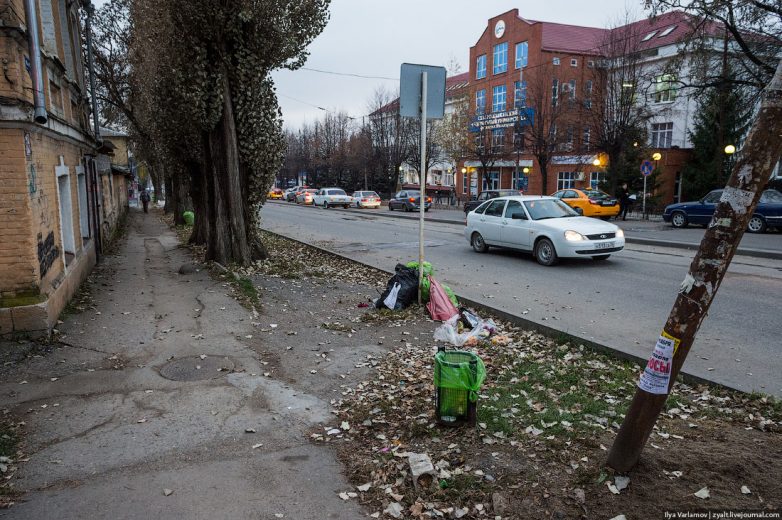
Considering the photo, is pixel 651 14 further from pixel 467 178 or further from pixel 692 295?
pixel 467 178

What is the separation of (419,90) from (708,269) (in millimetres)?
5241

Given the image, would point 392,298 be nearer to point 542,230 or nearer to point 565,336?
point 565,336

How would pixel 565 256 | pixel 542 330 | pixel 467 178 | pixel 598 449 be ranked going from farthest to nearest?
pixel 467 178, pixel 565 256, pixel 542 330, pixel 598 449

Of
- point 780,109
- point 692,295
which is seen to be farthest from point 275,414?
point 780,109

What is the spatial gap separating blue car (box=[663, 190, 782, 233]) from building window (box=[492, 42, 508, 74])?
32.7 m

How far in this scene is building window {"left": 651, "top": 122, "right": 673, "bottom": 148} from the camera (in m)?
41.8

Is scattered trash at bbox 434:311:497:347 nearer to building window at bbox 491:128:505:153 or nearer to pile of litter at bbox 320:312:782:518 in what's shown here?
pile of litter at bbox 320:312:782:518

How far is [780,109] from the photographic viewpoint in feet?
9.26

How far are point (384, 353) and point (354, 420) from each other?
1.81 metres

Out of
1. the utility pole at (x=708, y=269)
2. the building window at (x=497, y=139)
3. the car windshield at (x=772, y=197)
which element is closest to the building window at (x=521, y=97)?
the building window at (x=497, y=139)

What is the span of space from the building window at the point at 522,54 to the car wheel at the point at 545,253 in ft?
134

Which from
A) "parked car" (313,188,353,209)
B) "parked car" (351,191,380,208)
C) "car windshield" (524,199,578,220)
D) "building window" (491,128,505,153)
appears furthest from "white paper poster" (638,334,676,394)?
"parked car" (313,188,353,209)

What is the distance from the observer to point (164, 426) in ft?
14.8

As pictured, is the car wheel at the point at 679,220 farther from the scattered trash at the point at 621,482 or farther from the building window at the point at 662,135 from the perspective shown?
the scattered trash at the point at 621,482
